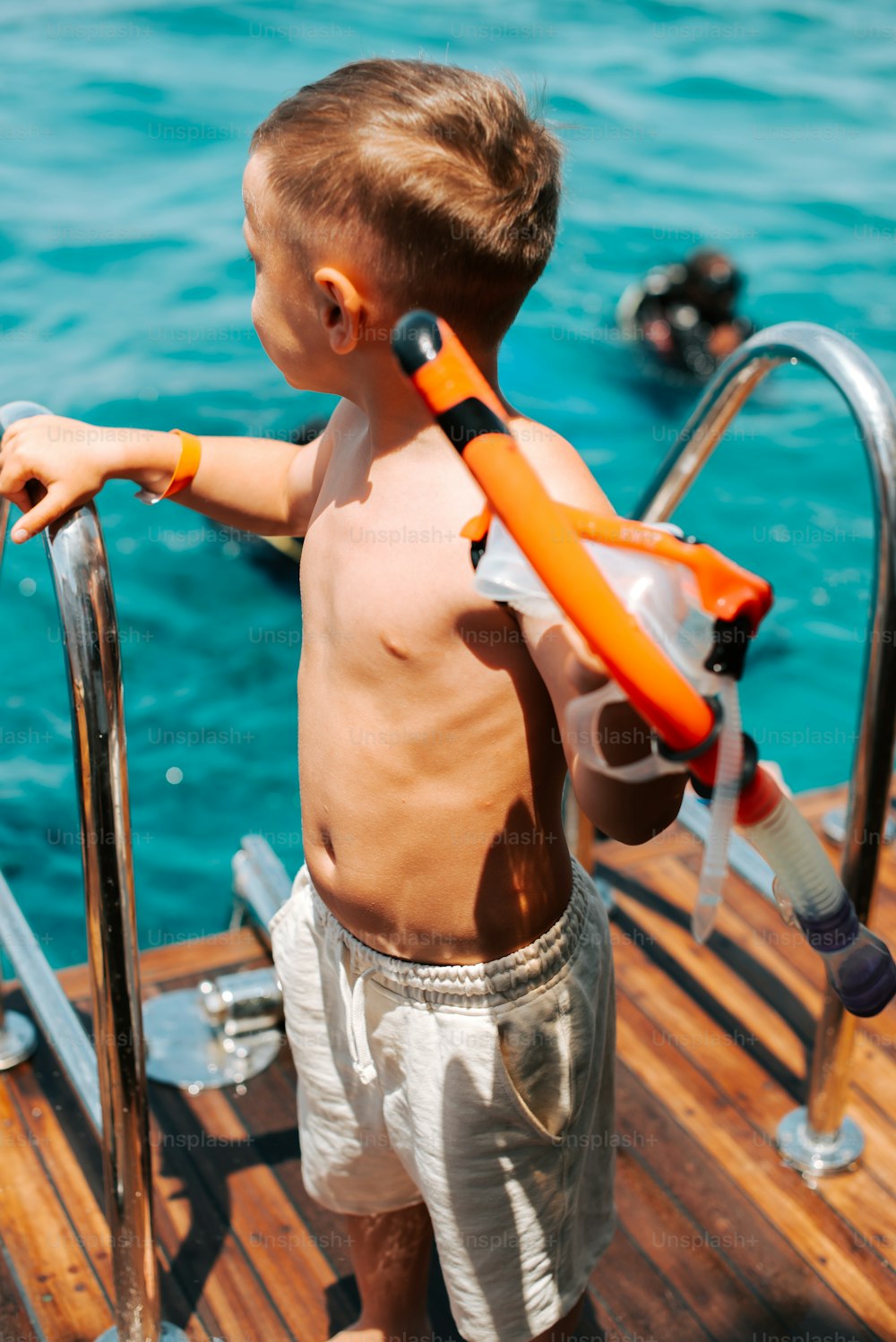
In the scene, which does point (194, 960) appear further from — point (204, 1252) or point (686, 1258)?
point (686, 1258)

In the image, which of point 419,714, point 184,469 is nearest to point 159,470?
point 184,469

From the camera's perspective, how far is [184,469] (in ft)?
5.11

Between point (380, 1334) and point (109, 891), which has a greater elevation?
point (109, 891)

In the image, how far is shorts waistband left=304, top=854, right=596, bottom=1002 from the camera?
4.65ft

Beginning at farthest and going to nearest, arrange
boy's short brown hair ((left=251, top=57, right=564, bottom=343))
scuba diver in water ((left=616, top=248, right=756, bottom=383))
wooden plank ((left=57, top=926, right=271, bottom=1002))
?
scuba diver in water ((left=616, top=248, right=756, bottom=383)) → wooden plank ((left=57, top=926, right=271, bottom=1002)) → boy's short brown hair ((left=251, top=57, right=564, bottom=343))

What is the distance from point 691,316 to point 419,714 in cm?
583

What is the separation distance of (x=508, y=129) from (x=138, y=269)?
22.8 feet

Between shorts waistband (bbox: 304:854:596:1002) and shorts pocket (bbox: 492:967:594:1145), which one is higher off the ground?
shorts waistband (bbox: 304:854:596:1002)

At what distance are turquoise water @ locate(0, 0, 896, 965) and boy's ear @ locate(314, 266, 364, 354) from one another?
3.36 metres

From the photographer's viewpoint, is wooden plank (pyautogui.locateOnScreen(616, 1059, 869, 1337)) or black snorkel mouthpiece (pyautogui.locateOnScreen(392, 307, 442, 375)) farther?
wooden plank (pyautogui.locateOnScreen(616, 1059, 869, 1337))

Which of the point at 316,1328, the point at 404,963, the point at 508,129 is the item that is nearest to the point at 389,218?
the point at 508,129

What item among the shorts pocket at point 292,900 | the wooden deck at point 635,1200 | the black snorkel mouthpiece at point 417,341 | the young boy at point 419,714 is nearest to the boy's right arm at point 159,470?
the young boy at point 419,714

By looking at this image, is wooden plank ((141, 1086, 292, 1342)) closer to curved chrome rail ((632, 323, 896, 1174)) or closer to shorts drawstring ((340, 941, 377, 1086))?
shorts drawstring ((340, 941, 377, 1086))

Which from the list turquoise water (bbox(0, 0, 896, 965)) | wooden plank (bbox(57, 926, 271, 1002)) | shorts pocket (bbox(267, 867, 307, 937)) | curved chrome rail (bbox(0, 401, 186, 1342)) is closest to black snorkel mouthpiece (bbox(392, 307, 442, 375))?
curved chrome rail (bbox(0, 401, 186, 1342))
